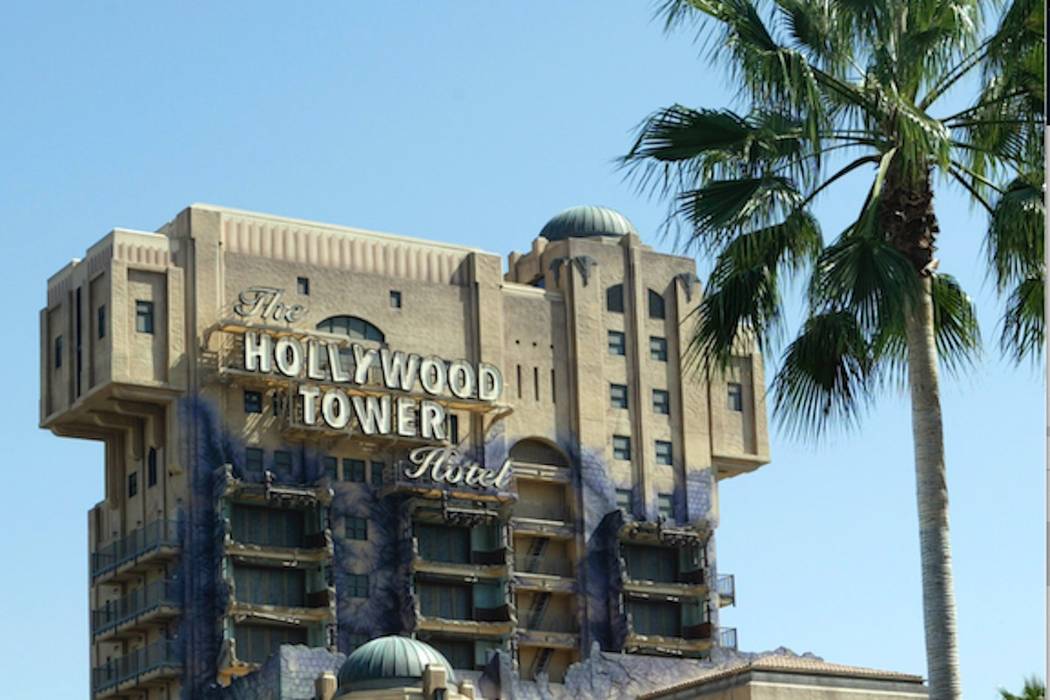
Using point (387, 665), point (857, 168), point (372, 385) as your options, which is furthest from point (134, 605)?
point (857, 168)

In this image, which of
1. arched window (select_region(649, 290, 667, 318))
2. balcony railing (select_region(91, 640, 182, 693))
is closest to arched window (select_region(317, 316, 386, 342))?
arched window (select_region(649, 290, 667, 318))

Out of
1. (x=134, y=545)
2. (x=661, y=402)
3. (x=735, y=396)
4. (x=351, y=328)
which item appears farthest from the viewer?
(x=735, y=396)

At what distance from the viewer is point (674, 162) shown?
33000 mm

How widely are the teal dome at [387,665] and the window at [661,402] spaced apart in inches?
1148

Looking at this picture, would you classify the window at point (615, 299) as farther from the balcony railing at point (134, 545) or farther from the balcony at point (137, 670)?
the balcony at point (137, 670)

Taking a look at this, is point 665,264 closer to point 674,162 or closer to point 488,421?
point 488,421

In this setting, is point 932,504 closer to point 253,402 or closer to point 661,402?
point 253,402

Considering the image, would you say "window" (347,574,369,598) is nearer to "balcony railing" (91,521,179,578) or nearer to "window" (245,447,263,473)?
"window" (245,447,263,473)

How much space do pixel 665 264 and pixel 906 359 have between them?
92756mm

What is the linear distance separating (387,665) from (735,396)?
36.1 m

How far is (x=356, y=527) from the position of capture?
114 metres

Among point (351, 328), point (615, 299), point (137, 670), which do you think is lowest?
point (137, 670)

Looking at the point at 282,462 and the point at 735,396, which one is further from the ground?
the point at 735,396

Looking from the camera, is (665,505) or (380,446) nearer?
(380,446)
